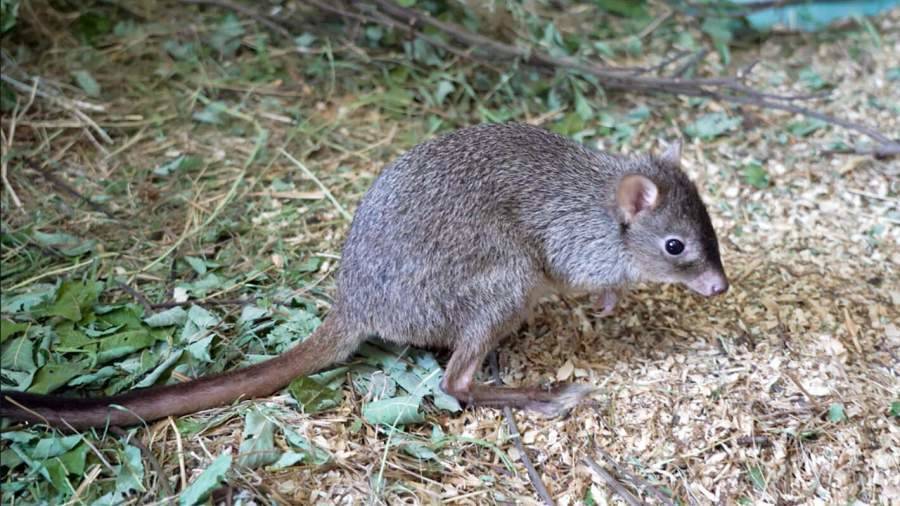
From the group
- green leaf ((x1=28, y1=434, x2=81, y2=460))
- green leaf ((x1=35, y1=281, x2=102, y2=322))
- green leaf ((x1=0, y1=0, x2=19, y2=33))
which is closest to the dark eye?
green leaf ((x1=28, y1=434, x2=81, y2=460))

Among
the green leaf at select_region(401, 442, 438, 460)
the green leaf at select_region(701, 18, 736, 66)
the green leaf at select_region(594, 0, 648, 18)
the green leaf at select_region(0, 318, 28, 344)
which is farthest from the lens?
the green leaf at select_region(594, 0, 648, 18)

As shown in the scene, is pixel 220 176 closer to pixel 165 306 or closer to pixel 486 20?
pixel 165 306

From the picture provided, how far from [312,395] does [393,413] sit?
38 centimetres

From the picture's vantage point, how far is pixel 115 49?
20.1ft

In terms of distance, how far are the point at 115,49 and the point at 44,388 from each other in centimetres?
323

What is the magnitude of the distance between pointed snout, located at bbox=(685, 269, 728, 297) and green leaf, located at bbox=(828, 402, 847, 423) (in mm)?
708

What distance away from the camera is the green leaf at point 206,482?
130 inches

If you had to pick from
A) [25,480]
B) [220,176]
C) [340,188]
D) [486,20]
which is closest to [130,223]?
[220,176]

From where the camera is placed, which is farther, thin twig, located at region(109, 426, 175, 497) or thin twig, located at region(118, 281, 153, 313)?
thin twig, located at region(118, 281, 153, 313)

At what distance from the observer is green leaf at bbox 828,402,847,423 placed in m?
3.77

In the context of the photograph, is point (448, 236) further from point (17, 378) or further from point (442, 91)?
point (442, 91)

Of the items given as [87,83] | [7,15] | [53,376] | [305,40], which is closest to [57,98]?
[87,83]

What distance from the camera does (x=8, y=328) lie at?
4012mm

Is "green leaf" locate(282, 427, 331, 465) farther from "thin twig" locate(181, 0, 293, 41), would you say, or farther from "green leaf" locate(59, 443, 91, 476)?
"thin twig" locate(181, 0, 293, 41)
